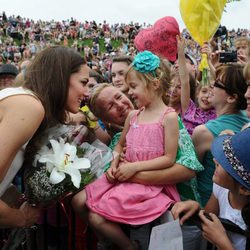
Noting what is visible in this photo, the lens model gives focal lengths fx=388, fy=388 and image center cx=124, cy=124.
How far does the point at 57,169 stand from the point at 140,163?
59 centimetres

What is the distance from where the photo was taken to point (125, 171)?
98.6 inches

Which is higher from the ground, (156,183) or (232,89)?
(232,89)

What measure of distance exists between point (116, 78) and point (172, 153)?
1932 millimetres

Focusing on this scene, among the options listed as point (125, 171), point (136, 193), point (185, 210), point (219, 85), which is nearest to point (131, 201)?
point (136, 193)

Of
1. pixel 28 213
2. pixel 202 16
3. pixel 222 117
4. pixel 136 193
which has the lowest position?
pixel 28 213

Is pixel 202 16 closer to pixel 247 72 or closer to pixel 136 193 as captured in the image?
pixel 247 72

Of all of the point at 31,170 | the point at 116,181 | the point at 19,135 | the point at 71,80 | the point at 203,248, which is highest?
the point at 71,80

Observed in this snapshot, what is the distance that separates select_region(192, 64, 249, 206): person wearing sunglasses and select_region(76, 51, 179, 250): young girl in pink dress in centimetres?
33

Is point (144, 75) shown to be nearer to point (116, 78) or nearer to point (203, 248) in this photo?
point (203, 248)

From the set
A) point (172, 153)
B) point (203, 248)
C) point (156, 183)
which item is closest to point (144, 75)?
point (172, 153)

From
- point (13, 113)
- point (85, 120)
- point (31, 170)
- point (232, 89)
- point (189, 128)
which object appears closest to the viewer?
point (13, 113)

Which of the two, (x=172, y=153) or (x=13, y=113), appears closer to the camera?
(x=13, y=113)

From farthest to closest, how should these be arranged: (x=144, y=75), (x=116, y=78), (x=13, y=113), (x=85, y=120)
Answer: (x=116, y=78) → (x=85, y=120) → (x=144, y=75) → (x=13, y=113)

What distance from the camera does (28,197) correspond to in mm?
2268
